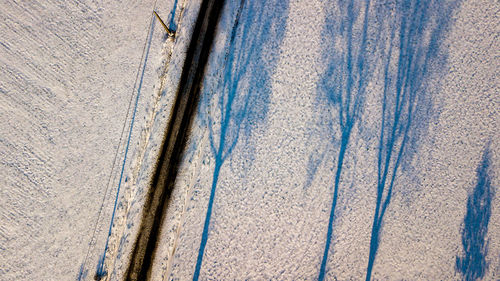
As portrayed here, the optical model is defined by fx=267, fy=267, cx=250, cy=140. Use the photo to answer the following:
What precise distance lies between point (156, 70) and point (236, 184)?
9.67ft

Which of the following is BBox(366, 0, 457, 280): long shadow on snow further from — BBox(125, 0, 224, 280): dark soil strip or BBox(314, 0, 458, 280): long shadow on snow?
BBox(125, 0, 224, 280): dark soil strip

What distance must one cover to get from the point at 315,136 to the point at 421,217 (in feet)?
9.22

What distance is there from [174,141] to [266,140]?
193 centimetres

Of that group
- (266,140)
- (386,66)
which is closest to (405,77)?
(386,66)

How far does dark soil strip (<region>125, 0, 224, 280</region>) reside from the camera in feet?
17.8

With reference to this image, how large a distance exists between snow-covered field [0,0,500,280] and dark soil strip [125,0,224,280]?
0.54 ft

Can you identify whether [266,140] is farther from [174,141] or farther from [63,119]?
[63,119]

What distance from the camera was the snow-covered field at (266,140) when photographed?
17.9 feet

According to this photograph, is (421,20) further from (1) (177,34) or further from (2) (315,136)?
(1) (177,34)

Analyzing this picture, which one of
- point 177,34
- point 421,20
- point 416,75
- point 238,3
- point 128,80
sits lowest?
point 128,80

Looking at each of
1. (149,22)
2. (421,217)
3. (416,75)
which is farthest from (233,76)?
(421,217)

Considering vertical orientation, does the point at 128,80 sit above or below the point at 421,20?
below

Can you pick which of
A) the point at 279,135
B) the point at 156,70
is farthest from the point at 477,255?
the point at 156,70

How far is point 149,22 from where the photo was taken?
5.71 m
